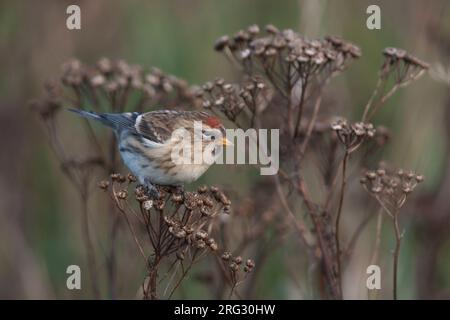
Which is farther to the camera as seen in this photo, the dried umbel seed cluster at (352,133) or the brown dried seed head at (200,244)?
the dried umbel seed cluster at (352,133)

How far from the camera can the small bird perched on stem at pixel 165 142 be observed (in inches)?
209

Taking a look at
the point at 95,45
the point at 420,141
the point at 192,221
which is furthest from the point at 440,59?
the point at 95,45

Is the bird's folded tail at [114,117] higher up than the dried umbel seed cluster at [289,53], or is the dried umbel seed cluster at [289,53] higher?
the dried umbel seed cluster at [289,53]

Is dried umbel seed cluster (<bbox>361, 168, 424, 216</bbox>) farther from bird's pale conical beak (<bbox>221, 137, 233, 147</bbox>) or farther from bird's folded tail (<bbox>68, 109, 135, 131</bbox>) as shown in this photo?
bird's folded tail (<bbox>68, 109, 135, 131</bbox>)

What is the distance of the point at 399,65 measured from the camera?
5277 mm

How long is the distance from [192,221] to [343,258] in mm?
1369

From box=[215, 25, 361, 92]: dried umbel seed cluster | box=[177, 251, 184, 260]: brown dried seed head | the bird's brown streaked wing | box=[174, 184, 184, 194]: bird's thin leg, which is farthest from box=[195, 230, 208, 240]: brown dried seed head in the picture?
the bird's brown streaked wing

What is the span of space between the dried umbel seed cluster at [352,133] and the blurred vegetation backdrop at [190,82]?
1.62 metres

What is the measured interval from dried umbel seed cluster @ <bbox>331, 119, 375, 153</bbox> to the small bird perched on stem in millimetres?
903

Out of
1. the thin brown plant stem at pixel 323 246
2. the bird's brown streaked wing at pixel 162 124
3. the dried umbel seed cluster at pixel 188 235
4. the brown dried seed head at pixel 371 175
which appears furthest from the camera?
the bird's brown streaked wing at pixel 162 124

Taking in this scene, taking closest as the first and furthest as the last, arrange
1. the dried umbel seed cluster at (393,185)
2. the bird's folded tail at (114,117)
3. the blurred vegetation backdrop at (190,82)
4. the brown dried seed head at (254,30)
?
1. the dried umbel seed cluster at (393,185)
2. the brown dried seed head at (254,30)
3. the bird's folded tail at (114,117)
4. the blurred vegetation backdrop at (190,82)

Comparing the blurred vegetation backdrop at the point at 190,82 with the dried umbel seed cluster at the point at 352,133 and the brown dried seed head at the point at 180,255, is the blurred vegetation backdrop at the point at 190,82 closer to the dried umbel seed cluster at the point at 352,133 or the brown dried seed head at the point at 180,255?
the dried umbel seed cluster at the point at 352,133

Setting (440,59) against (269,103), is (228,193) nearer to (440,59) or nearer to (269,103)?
(269,103)

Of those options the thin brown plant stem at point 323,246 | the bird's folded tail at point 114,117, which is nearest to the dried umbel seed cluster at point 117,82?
the bird's folded tail at point 114,117
